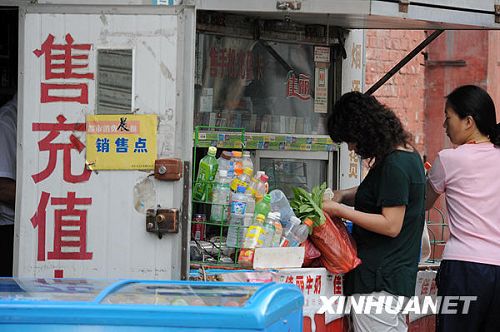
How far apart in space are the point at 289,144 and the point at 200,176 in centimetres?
119

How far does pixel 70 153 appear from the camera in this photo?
5.07m

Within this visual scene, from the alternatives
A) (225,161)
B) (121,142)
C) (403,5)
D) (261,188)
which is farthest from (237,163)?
(403,5)

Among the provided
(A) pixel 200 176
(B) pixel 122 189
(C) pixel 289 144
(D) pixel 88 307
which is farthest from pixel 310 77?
(D) pixel 88 307

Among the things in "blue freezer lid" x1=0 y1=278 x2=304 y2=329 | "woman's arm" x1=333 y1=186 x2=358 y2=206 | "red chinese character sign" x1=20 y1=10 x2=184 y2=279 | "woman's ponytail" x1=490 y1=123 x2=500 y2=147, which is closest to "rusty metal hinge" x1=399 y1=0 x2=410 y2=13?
"woman's ponytail" x1=490 y1=123 x2=500 y2=147

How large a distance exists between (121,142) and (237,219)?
76 centimetres

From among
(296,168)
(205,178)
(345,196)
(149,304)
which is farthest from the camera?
(296,168)

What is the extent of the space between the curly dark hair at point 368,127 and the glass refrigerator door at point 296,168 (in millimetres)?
1241

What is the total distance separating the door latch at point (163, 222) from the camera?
16.3ft

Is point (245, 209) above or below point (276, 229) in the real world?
above

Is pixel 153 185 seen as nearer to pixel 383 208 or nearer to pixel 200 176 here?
pixel 200 176

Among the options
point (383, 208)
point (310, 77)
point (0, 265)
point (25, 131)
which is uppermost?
point (310, 77)

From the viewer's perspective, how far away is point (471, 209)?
5023 mm

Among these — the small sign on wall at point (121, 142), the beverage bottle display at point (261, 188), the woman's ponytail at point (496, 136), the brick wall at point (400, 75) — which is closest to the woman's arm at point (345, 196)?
the beverage bottle display at point (261, 188)

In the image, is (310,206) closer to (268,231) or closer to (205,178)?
(268,231)
